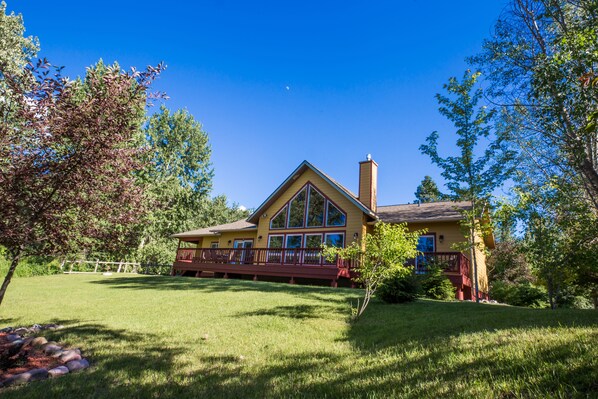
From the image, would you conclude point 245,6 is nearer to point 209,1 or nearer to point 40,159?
point 209,1

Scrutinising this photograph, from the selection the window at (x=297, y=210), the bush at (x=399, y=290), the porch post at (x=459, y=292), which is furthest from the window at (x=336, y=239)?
the bush at (x=399, y=290)

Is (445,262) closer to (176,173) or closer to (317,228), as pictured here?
(317,228)

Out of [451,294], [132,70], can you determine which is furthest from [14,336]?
[451,294]

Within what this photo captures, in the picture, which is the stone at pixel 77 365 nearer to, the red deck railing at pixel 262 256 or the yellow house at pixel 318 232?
the red deck railing at pixel 262 256

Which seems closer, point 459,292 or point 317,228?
point 459,292

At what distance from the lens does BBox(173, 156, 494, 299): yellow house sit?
1575cm

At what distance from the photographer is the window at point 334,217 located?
59.5 ft

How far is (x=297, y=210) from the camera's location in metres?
20.2

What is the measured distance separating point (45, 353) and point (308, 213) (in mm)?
15626

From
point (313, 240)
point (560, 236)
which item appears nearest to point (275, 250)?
point (313, 240)

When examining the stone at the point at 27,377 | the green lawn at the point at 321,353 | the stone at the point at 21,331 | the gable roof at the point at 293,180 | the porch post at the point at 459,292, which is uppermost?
the gable roof at the point at 293,180

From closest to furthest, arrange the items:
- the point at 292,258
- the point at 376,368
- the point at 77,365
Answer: the point at 376,368 → the point at 77,365 → the point at 292,258

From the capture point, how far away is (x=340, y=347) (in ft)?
17.0

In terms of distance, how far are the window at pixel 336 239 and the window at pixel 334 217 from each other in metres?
0.67
